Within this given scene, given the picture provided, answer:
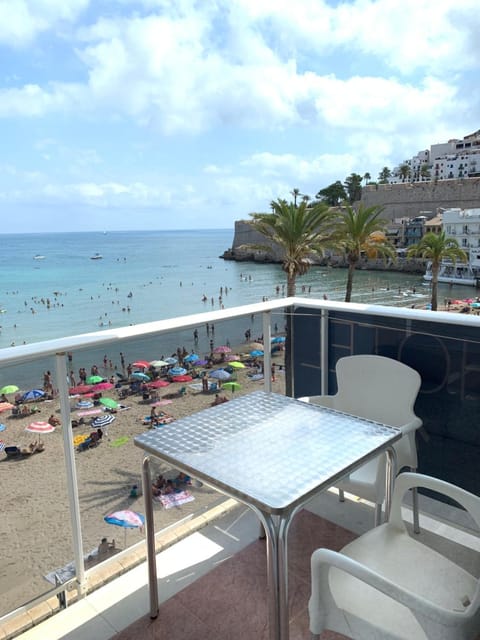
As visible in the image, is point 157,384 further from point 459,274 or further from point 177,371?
point 459,274

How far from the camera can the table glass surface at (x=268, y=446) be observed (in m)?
1.22

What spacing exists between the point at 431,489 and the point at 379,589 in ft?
1.39

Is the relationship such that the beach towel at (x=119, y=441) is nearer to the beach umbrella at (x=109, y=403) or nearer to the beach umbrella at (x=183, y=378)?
the beach umbrella at (x=109, y=403)

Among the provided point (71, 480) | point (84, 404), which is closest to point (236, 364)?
point (84, 404)

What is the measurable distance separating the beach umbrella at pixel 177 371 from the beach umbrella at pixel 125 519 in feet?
2.13

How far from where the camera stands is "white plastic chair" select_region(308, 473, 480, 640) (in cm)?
98

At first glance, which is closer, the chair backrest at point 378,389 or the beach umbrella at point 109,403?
the beach umbrella at point 109,403

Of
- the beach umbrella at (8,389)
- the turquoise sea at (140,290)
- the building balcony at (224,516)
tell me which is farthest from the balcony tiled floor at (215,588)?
the turquoise sea at (140,290)

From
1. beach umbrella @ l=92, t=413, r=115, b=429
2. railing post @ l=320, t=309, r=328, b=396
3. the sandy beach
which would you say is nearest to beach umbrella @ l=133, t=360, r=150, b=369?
the sandy beach

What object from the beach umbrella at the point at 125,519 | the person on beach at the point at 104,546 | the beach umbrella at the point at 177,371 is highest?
the beach umbrella at the point at 177,371

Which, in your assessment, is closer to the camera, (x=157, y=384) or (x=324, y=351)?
(x=157, y=384)

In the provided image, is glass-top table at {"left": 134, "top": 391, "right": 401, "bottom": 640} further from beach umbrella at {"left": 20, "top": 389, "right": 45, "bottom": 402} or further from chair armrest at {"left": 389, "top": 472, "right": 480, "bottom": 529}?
beach umbrella at {"left": 20, "top": 389, "right": 45, "bottom": 402}

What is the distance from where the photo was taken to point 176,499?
220 cm

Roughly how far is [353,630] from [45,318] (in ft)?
156
